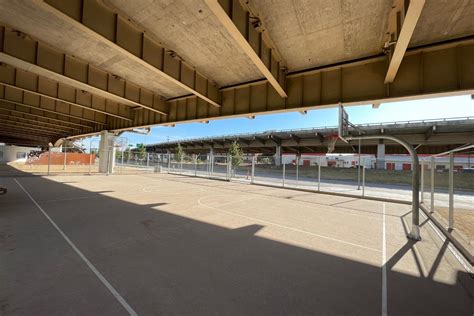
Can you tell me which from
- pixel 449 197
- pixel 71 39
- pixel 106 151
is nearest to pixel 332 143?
pixel 449 197

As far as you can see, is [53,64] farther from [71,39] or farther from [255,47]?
[255,47]

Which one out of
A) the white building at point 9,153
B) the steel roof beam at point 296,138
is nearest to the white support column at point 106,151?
the steel roof beam at point 296,138

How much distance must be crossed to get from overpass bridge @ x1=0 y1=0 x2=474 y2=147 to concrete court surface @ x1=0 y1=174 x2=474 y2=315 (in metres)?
5.50

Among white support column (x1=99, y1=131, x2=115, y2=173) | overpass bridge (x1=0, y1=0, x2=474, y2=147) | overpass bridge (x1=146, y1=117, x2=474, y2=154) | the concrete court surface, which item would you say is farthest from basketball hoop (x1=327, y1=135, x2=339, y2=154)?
white support column (x1=99, y1=131, x2=115, y2=173)

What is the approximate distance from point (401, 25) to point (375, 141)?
37341mm

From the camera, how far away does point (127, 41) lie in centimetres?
767

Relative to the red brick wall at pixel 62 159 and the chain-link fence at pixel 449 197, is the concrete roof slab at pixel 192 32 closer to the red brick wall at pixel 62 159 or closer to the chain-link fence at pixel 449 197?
the chain-link fence at pixel 449 197

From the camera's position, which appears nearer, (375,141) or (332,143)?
(332,143)

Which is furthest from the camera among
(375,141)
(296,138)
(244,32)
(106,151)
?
(296,138)

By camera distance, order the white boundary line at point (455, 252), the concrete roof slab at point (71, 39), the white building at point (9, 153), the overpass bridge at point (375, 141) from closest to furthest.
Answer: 1. the white boundary line at point (455, 252)
2. the concrete roof slab at point (71, 39)
3. the overpass bridge at point (375, 141)
4. the white building at point (9, 153)

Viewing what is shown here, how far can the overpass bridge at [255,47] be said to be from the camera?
20.3 ft

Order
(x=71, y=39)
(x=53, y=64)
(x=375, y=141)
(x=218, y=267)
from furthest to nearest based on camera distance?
(x=375, y=141), (x=53, y=64), (x=71, y=39), (x=218, y=267)

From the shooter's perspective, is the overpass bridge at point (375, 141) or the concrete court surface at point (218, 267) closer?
the concrete court surface at point (218, 267)

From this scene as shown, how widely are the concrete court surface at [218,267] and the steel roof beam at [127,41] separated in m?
6.12
